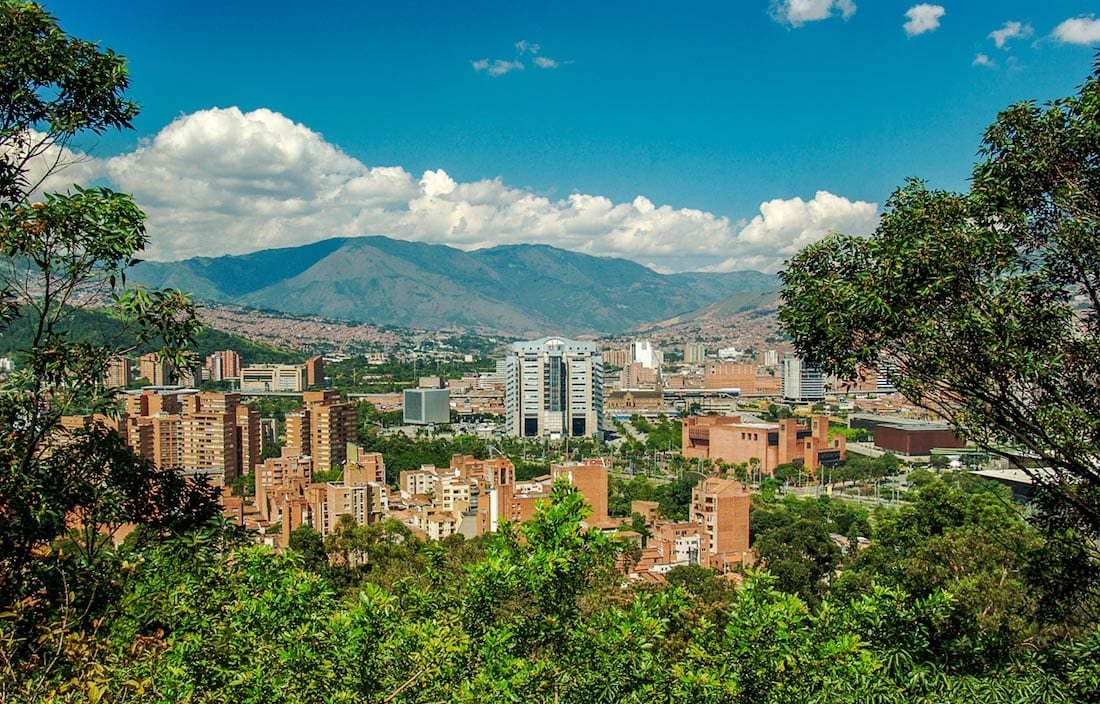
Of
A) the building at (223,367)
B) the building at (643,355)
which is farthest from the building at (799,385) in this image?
the building at (223,367)

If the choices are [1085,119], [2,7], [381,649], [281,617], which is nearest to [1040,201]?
[1085,119]

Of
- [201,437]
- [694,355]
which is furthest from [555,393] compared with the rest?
[694,355]

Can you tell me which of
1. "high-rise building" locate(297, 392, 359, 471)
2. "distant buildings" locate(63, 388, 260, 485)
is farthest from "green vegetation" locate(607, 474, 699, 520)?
"distant buildings" locate(63, 388, 260, 485)

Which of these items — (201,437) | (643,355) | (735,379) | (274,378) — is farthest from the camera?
(643,355)

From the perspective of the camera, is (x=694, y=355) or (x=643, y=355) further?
(x=694, y=355)

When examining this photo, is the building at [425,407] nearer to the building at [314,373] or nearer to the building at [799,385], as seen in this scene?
the building at [314,373]

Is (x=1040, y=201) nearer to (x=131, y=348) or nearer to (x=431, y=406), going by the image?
(x=131, y=348)

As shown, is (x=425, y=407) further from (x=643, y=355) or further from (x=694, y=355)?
(x=694, y=355)
